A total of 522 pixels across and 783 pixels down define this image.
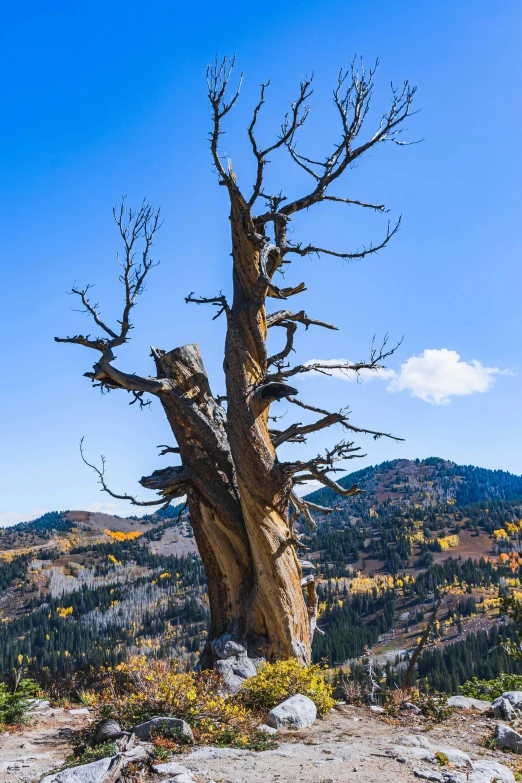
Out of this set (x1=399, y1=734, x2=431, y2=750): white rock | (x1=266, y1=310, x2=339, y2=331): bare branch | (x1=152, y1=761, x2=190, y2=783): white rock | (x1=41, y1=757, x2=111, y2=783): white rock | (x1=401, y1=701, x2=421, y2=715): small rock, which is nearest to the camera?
(x1=41, y1=757, x2=111, y2=783): white rock

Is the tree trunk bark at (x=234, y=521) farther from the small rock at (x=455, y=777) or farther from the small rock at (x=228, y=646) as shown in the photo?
the small rock at (x=455, y=777)

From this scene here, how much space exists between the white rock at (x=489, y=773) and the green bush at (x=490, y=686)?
267 inches

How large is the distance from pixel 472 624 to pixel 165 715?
185 meters

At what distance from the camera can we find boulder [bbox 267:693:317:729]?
24.7ft

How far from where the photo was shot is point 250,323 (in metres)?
11.2

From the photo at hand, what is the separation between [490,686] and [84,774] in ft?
35.9

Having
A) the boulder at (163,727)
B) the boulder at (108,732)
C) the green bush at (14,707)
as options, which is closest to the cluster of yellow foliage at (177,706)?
the boulder at (163,727)

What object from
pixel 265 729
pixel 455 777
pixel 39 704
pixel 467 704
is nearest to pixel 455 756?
pixel 455 777

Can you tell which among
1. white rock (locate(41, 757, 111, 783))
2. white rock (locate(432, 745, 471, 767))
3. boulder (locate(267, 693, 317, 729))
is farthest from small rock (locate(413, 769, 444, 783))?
white rock (locate(41, 757, 111, 783))

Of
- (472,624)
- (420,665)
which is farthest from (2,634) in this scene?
(472,624)

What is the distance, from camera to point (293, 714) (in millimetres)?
7676

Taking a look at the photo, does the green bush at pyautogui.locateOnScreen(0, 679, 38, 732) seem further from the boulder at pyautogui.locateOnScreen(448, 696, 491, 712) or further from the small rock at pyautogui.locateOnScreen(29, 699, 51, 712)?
the boulder at pyautogui.locateOnScreen(448, 696, 491, 712)

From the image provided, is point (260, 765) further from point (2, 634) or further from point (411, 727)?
point (2, 634)

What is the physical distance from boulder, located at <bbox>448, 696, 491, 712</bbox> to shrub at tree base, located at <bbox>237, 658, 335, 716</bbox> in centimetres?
263
